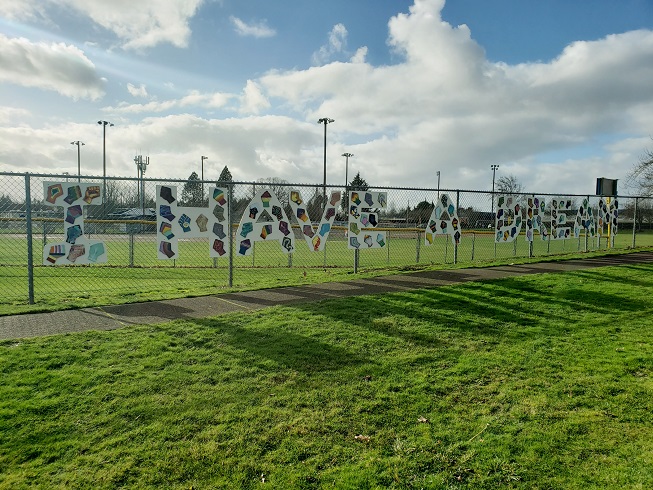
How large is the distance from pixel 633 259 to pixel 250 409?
45.1 feet

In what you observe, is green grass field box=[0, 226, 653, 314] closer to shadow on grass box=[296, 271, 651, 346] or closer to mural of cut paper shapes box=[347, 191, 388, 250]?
mural of cut paper shapes box=[347, 191, 388, 250]

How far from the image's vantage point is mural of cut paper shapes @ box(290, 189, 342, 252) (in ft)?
32.3

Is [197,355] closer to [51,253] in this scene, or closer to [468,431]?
[468,431]

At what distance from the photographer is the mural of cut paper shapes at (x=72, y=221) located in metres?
7.23

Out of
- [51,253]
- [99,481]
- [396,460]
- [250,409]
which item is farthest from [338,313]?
[51,253]

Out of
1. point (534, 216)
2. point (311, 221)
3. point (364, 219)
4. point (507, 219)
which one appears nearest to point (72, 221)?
point (311, 221)

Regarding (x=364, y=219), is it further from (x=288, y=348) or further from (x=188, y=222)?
(x=288, y=348)

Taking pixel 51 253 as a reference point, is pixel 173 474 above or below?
below

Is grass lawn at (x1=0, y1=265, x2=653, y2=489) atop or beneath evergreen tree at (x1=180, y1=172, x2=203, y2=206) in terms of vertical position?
beneath

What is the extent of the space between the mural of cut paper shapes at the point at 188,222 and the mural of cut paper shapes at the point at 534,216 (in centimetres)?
953

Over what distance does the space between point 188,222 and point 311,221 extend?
3048 mm

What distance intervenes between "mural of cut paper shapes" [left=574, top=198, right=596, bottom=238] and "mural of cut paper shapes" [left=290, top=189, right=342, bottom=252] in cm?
958

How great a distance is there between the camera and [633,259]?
13.5 m

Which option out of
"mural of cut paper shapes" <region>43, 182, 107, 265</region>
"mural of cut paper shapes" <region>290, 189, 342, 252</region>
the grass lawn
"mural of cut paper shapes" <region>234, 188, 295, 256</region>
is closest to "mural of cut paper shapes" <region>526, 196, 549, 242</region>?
Answer: "mural of cut paper shapes" <region>290, 189, 342, 252</region>
